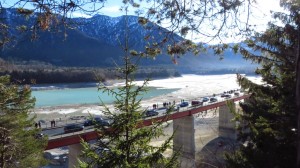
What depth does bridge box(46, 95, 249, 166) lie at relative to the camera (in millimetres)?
19053

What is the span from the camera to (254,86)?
10.2 m

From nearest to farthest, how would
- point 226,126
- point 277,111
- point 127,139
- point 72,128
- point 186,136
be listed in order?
point 127,139, point 277,111, point 72,128, point 186,136, point 226,126

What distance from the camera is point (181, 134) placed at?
32406 mm

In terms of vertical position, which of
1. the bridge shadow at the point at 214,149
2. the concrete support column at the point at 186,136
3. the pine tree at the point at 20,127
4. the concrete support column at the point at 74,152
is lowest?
the bridge shadow at the point at 214,149

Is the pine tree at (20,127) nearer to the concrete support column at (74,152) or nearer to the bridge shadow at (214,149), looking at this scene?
the concrete support column at (74,152)

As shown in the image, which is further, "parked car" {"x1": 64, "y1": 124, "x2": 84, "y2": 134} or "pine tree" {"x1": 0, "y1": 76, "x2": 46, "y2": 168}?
"parked car" {"x1": 64, "y1": 124, "x2": 84, "y2": 134}

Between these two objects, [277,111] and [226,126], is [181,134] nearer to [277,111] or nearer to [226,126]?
[226,126]

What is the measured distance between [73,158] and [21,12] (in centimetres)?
1819

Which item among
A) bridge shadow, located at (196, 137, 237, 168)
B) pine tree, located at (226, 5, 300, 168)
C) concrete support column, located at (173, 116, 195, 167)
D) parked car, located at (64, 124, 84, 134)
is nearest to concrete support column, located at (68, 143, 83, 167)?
parked car, located at (64, 124, 84, 134)

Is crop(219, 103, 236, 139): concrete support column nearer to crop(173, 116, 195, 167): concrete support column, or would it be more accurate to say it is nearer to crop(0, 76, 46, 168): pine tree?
crop(173, 116, 195, 167): concrete support column

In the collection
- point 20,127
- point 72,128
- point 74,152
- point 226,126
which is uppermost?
point 20,127

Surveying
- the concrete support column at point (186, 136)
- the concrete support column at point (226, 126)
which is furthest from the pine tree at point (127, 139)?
the concrete support column at point (226, 126)

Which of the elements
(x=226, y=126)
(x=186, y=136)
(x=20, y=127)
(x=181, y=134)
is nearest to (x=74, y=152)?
(x=20, y=127)

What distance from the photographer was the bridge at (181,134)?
1905cm
